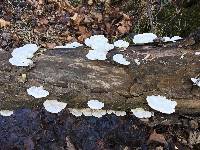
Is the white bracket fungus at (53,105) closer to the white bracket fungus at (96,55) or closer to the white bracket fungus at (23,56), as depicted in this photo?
the white bracket fungus at (23,56)

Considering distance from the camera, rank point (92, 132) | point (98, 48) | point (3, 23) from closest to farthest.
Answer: point (98, 48), point (92, 132), point (3, 23)

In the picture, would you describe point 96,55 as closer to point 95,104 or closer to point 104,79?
point 104,79

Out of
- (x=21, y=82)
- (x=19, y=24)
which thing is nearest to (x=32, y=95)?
(x=21, y=82)

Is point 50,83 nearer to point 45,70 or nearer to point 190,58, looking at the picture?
point 45,70

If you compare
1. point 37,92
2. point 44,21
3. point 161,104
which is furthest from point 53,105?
point 44,21

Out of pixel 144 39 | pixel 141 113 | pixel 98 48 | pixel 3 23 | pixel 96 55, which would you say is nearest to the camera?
pixel 141 113

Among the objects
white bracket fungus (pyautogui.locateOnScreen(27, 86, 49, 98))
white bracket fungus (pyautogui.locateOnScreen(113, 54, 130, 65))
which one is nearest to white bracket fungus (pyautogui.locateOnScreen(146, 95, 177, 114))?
white bracket fungus (pyautogui.locateOnScreen(113, 54, 130, 65))

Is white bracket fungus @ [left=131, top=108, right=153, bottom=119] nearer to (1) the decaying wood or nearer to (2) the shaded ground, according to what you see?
(1) the decaying wood

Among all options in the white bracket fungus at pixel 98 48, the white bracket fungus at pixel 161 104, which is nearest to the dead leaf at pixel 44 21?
the white bracket fungus at pixel 98 48
